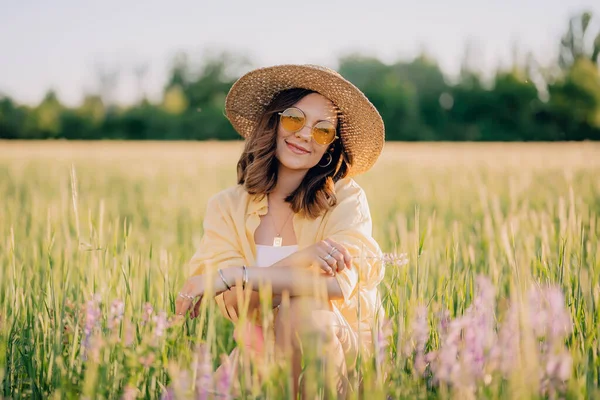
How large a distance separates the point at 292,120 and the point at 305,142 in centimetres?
9

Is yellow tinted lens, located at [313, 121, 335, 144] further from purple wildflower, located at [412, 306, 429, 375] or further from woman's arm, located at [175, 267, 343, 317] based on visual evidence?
purple wildflower, located at [412, 306, 429, 375]

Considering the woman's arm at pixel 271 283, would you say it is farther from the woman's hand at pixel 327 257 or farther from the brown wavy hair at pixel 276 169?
the brown wavy hair at pixel 276 169

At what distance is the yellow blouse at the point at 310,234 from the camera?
6.78 ft

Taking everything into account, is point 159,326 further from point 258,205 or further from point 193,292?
point 258,205

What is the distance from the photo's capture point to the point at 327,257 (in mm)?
1912

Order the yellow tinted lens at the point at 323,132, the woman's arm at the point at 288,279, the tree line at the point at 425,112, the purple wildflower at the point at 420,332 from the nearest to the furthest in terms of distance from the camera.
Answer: the purple wildflower at the point at 420,332 → the woman's arm at the point at 288,279 → the yellow tinted lens at the point at 323,132 → the tree line at the point at 425,112

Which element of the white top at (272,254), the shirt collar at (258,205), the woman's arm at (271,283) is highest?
the shirt collar at (258,205)

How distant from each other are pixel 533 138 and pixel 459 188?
30029mm

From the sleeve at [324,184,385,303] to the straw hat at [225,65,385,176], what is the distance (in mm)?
270

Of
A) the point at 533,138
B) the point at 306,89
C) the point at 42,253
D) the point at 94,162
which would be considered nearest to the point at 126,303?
the point at 306,89

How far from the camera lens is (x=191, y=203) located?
5895 mm

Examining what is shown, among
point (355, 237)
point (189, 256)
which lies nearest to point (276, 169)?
point (355, 237)

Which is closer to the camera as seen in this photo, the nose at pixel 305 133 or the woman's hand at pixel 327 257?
the woman's hand at pixel 327 257

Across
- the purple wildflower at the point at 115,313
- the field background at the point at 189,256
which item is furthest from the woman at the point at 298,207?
the purple wildflower at the point at 115,313
